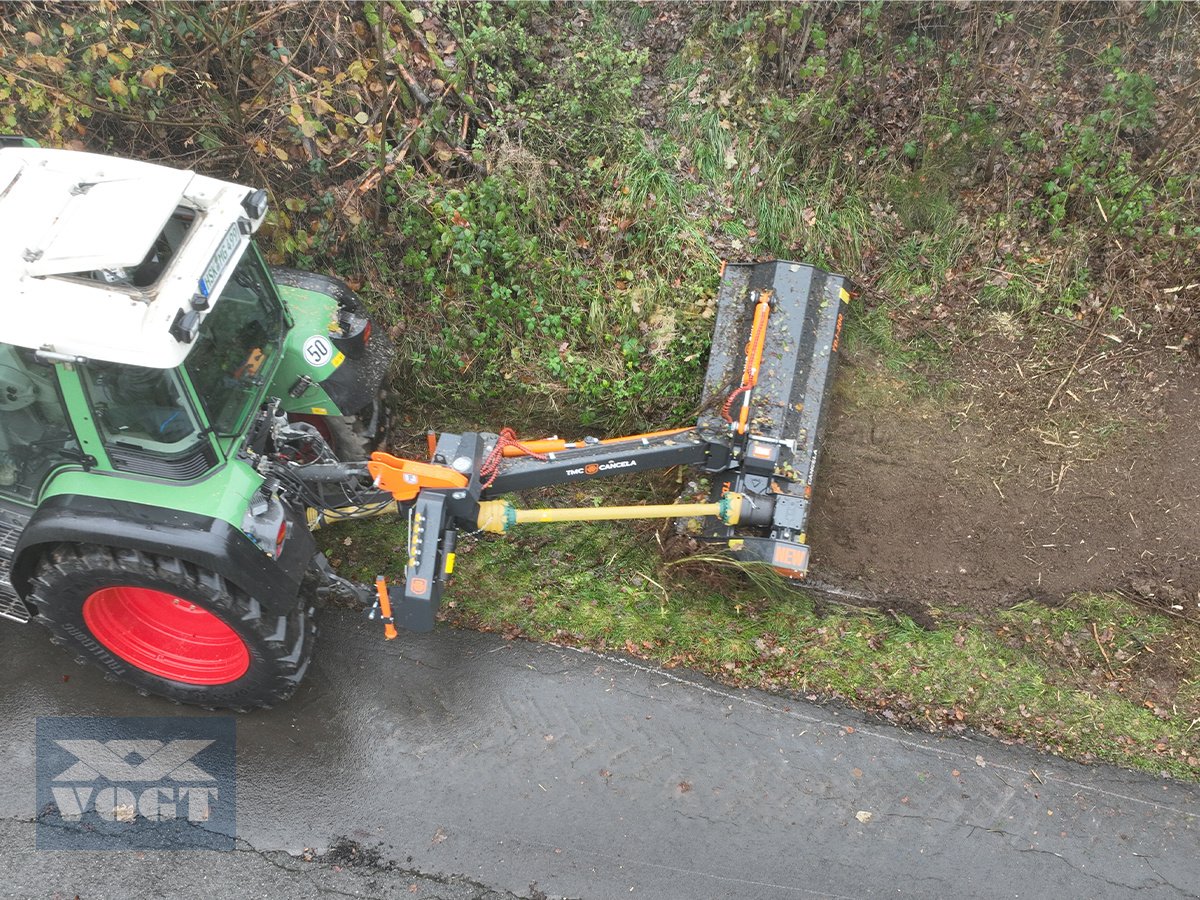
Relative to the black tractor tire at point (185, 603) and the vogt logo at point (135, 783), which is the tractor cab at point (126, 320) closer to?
the black tractor tire at point (185, 603)

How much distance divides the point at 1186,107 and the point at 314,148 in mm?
5565

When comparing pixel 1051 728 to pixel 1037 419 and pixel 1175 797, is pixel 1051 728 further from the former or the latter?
pixel 1037 419

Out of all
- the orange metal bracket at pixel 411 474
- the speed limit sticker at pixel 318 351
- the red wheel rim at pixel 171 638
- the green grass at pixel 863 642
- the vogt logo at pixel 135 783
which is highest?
the speed limit sticker at pixel 318 351

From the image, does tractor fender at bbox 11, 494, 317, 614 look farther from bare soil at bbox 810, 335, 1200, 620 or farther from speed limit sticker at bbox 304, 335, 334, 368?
bare soil at bbox 810, 335, 1200, 620

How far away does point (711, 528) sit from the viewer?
13.8ft

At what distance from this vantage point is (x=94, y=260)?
284 centimetres

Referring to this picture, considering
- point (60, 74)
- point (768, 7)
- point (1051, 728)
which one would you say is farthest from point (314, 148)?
point (1051, 728)

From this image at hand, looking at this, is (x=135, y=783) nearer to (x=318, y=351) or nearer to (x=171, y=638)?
(x=171, y=638)

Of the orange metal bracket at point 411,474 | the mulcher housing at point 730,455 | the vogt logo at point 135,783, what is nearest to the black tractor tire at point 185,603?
the vogt logo at point 135,783

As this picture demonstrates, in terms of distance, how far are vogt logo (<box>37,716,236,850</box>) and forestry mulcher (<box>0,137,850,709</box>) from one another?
0.25 meters

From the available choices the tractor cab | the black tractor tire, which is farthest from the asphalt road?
the tractor cab

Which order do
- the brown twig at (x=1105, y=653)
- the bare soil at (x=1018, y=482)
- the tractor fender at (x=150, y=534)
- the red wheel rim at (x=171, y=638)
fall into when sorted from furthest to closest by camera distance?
the bare soil at (x=1018, y=482) → the brown twig at (x=1105, y=653) → the red wheel rim at (x=171, y=638) → the tractor fender at (x=150, y=534)

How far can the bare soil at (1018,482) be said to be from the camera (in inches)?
179

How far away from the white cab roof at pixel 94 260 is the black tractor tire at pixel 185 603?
0.91 meters
